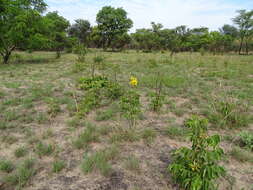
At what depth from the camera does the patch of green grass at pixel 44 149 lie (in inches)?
70.7

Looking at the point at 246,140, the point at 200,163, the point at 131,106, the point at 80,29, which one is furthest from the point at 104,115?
the point at 80,29

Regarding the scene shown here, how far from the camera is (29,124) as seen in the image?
250 cm

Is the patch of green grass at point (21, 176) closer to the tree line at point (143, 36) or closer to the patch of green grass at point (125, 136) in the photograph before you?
the patch of green grass at point (125, 136)

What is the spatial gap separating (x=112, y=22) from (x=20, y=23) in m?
19.9

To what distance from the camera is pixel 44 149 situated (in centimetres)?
183

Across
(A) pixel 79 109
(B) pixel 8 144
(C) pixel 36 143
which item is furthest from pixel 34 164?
(A) pixel 79 109

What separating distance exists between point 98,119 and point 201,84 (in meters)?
3.60

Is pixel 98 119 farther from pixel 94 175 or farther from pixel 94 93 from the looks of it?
pixel 94 175

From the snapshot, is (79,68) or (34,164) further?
(79,68)

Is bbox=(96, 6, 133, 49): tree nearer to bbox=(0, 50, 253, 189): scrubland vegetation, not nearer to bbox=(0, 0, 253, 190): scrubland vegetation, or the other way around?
bbox=(0, 0, 253, 190): scrubland vegetation

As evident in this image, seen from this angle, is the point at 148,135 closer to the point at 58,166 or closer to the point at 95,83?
the point at 58,166

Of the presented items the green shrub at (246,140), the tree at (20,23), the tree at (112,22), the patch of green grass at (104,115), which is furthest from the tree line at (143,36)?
the green shrub at (246,140)

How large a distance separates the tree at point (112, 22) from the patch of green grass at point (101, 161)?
25972 millimetres

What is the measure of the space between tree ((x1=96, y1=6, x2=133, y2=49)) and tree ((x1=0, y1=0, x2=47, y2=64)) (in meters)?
17.6
